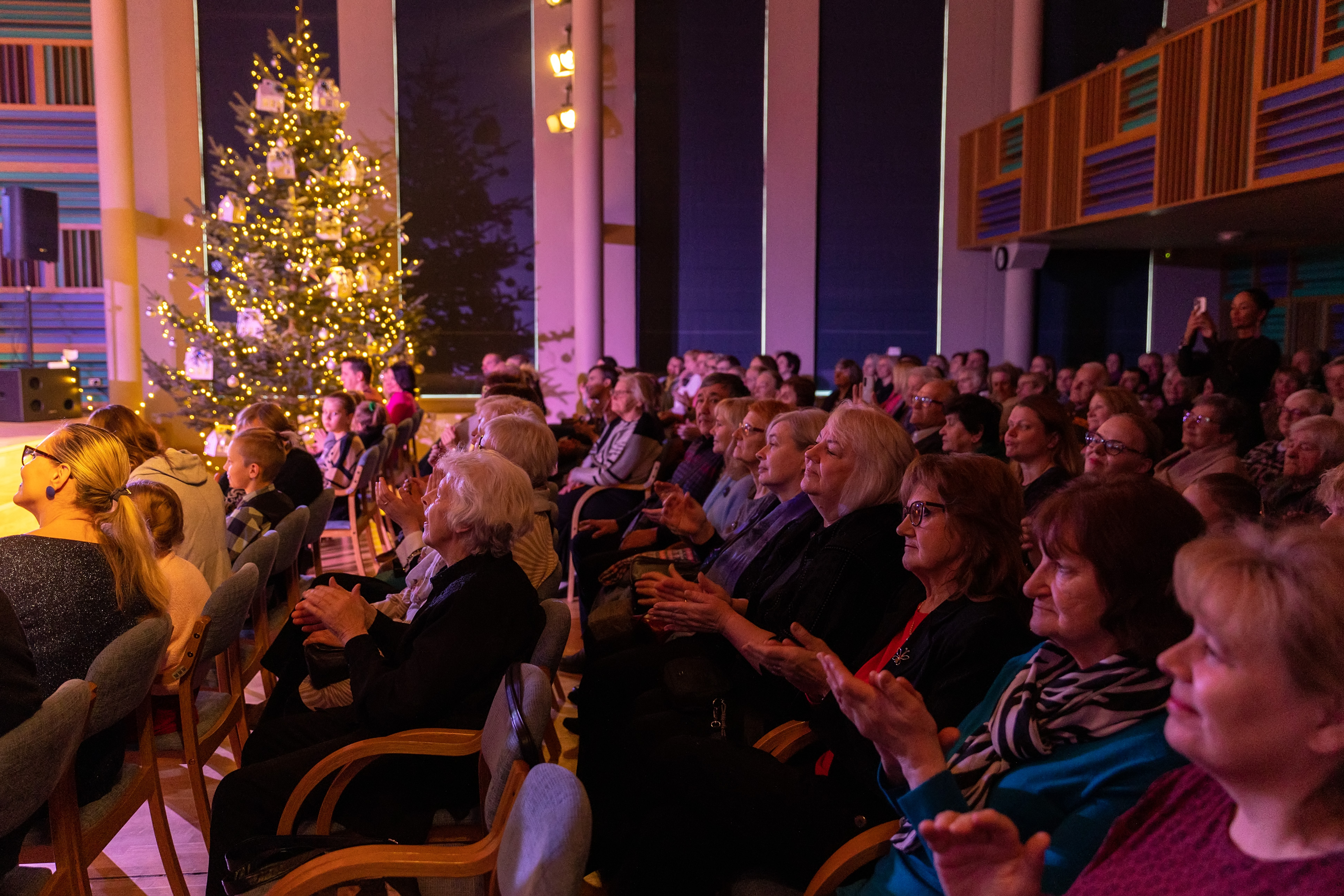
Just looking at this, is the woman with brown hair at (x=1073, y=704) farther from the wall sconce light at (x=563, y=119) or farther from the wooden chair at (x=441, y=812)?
the wall sconce light at (x=563, y=119)

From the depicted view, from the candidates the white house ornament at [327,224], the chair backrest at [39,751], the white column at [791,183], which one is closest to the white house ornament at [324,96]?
the white house ornament at [327,224]

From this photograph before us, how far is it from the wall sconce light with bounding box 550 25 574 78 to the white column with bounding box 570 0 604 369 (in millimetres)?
88

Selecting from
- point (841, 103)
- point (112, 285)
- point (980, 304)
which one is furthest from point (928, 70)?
point (112, 285)

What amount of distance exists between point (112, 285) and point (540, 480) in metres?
7.79

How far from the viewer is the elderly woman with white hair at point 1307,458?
11.0 feet

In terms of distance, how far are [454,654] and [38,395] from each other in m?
7.90

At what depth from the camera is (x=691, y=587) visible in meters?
2.45

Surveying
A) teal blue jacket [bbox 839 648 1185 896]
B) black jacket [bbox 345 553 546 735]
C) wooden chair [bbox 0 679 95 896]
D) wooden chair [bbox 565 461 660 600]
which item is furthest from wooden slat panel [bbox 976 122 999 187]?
wooden chair [bbox 0 679 95 896]

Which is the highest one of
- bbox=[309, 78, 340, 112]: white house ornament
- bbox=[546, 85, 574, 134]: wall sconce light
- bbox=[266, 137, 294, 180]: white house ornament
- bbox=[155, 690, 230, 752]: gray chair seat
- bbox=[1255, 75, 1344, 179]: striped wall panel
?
bbox=[546, 85, 574, 134]: wall sconce light

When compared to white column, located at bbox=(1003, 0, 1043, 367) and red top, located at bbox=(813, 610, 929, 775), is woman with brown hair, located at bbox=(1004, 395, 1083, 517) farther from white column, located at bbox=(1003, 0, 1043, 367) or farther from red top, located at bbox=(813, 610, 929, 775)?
white column, located at bbox=(1003, 0, 1043, 367)

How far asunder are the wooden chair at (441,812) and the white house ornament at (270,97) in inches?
302

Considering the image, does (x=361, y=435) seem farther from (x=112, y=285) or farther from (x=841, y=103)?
(x=841, y=103)

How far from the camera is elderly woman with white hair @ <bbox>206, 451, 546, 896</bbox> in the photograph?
2.07m

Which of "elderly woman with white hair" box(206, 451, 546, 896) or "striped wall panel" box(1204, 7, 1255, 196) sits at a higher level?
"striped wall panel" box(1204, 7, 1255, 196)
